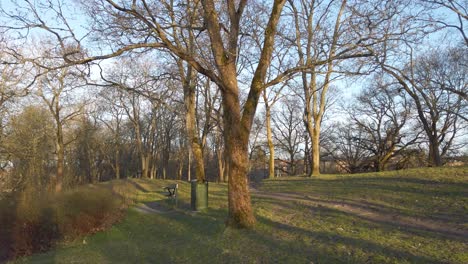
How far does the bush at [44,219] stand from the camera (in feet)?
34.1

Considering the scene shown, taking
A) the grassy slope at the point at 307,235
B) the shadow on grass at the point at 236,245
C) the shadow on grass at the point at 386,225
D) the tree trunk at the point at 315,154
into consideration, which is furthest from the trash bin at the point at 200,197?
the tree trunk at the point at 315,154

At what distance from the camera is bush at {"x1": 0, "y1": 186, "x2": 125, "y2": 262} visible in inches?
410

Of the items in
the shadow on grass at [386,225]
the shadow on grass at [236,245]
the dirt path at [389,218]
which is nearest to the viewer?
the shadow on grass at [236,245]

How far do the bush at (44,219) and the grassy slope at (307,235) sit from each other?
0.47m

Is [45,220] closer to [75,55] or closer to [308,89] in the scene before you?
[75,55]

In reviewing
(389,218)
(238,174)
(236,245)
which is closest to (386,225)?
(389,218)

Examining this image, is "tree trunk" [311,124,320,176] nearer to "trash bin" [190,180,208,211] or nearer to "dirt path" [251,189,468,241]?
"dirt path" [251,189,468,241]

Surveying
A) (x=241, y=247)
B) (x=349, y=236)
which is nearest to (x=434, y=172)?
(x=349, y=236)

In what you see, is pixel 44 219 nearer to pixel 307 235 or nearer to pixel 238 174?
pixel 238 174

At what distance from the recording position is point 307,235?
7.70 metres

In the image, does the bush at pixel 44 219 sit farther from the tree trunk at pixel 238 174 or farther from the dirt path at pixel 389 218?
the dirt path at pixel 389 218

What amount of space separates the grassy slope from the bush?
470 mm

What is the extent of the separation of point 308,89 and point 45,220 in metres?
16.2

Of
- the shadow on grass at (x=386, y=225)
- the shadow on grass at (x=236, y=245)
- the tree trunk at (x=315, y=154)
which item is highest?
the tree trunk at (x=315, y=154)
